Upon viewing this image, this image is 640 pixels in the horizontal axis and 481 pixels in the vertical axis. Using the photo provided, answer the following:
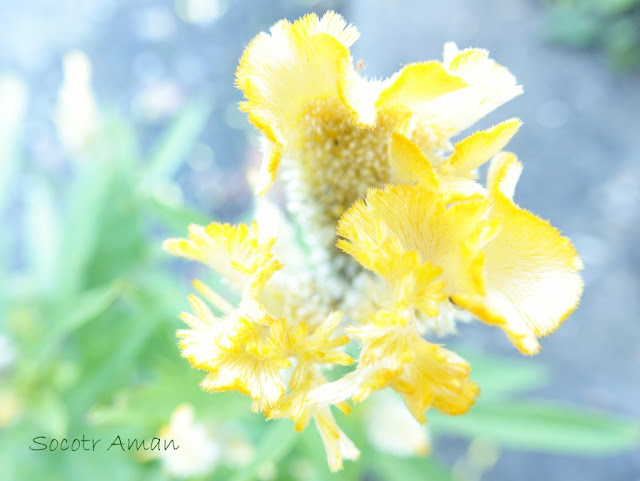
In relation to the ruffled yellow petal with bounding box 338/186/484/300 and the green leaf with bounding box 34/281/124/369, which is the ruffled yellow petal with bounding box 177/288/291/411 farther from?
the green leaf with bounding box 34/281/124/369

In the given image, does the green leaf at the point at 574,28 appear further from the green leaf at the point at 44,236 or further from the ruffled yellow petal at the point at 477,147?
the ruffled yellow petal at the point at 477,147

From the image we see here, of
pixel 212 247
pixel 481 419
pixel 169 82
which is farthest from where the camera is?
pixel 169 82

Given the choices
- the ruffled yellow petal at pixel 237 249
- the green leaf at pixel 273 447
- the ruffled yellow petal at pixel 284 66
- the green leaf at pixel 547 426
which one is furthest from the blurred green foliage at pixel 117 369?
the ruffled yellow petal at pixel 284 66

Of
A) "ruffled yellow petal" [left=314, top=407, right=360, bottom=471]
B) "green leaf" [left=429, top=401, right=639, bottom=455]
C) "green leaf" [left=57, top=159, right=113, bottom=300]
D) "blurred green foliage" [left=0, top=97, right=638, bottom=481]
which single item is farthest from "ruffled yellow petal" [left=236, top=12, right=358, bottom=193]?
"green leaf" [left=57, top=159, right=113, bottom=300]

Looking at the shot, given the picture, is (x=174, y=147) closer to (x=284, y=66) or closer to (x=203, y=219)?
(x=203, y=219)

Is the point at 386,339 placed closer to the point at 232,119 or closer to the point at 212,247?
the point at 212,247

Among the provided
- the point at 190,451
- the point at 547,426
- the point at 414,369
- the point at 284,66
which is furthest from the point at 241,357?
the point at 547,426

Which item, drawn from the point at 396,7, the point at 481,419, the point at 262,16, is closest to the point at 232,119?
the point at 262,16
